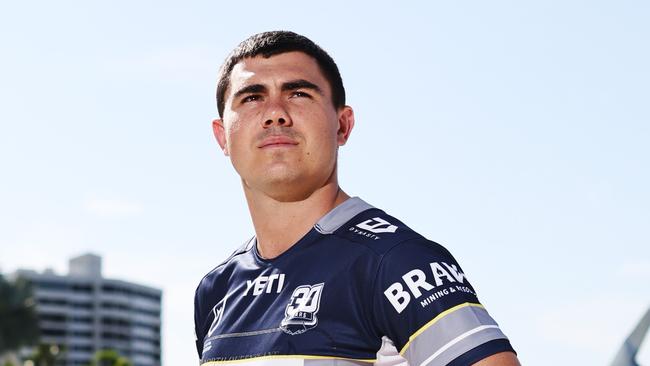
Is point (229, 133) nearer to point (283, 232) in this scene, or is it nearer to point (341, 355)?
point (283, 232)

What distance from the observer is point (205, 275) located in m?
5.03

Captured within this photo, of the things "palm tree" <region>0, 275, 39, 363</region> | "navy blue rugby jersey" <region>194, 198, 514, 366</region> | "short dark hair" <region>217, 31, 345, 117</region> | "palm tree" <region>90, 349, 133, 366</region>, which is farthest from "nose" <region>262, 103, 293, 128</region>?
A: "palm tree" <region>0, 275, 39, 363</region>

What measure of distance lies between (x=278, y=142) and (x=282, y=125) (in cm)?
7

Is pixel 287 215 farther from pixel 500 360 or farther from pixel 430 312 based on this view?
pixel 500 360

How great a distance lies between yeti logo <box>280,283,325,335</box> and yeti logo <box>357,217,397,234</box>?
0.94 ft

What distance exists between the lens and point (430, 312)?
12.1 feet

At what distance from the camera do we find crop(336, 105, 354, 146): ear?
15.2 feet

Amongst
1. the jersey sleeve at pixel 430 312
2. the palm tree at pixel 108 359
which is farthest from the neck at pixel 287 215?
the palm tree at pixel 108 359

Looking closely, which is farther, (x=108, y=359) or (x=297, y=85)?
(x=108, y=359)

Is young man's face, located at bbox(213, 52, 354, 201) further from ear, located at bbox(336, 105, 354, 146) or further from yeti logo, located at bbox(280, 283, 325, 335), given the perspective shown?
yeti logo, located at bbox(280, 283, 325, 335)

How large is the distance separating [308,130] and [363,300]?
30.9 inches

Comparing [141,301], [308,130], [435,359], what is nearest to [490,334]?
[435,359]

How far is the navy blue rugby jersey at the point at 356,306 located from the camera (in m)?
3.68

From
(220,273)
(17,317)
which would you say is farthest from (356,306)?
(17,317)
